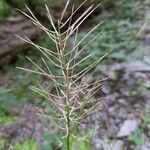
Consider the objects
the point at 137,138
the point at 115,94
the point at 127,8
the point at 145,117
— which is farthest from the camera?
the point at 127,8

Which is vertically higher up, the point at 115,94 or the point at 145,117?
the point at 115,94

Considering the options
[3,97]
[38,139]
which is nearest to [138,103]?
[38,139]

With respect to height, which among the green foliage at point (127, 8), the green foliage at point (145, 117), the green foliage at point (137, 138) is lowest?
the green foliage at point (137, 138)

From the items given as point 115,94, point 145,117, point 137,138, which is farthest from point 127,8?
point 137,138

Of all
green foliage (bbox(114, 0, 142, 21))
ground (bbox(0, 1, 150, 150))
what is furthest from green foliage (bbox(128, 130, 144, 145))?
green foliage (bbox(114, 0, 142, 21))

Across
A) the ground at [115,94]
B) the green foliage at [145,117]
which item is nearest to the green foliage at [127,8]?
the ground at [115,94]

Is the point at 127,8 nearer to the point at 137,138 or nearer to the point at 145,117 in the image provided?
the point at 145,117

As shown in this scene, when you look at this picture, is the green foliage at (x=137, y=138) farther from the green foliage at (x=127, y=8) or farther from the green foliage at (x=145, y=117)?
the green foliage at (x=127, y=8)

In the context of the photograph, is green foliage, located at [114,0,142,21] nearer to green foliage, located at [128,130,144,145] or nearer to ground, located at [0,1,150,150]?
ground, located at [0,1,150,150]
